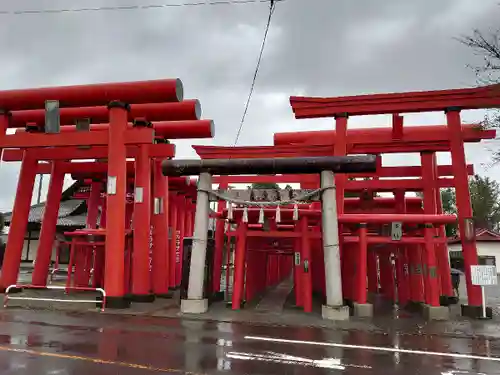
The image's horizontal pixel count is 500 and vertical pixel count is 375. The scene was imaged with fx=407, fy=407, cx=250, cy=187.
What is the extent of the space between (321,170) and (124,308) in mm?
7299

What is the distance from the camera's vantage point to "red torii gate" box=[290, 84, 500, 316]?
12.3 meters

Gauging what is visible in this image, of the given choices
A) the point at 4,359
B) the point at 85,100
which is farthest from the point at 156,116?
the point at 4,359

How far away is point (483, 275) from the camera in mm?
11766

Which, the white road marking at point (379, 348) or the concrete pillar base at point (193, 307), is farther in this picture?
the concrete pillar base at point (193, 307)

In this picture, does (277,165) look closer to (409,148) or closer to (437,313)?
(409,148)

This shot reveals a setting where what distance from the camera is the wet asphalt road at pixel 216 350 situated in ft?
20.7

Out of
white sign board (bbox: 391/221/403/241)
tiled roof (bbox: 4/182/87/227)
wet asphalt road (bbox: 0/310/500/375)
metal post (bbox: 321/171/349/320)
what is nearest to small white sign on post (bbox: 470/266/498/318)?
white sign board (bbox: 391/221/403/241)

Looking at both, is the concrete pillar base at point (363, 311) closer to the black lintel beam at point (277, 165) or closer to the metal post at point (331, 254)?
the metal post at point (331, 254)

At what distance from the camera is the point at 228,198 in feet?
40.2

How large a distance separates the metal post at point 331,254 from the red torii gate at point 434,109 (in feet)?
4.05

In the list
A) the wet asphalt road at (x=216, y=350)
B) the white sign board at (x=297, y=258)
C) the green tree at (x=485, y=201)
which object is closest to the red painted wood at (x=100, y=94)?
the white sign board at (x=297, y=258)

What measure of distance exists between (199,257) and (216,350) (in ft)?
16.0

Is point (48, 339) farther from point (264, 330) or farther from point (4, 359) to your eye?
point (264, 330)

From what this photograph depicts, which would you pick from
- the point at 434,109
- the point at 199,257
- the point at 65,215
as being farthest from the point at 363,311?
the point at 65,215
